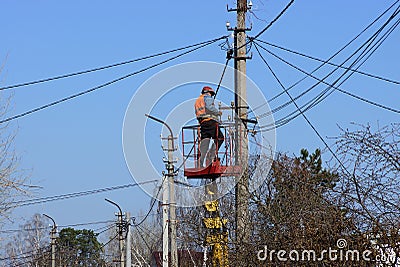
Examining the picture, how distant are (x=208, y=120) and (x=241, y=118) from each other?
1.55m

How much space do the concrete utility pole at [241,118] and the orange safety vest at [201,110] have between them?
113 cm

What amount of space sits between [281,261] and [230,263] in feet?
8.50

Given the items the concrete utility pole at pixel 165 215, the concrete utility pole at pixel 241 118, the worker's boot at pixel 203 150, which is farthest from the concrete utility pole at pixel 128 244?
the concrete utility pole at pixel 241 118

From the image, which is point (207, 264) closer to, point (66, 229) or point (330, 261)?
point (330, 261)

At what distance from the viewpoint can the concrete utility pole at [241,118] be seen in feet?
43.4

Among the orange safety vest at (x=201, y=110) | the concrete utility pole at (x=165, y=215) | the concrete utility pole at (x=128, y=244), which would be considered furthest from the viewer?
the concrete utility pole at (x=128, y=244)

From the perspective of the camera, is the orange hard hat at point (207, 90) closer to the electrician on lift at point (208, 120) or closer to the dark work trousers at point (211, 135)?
the electrician on lift at point (208, 120)

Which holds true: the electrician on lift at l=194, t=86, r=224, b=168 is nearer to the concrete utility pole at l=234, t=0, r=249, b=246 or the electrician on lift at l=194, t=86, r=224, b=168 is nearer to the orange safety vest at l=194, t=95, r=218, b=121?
the orange safety vest at l=194, t=95, r=218, b=121

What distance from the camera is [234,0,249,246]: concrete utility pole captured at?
43.4 ft

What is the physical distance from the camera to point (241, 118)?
45.8 ft

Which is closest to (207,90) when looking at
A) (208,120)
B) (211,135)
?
(208,120)

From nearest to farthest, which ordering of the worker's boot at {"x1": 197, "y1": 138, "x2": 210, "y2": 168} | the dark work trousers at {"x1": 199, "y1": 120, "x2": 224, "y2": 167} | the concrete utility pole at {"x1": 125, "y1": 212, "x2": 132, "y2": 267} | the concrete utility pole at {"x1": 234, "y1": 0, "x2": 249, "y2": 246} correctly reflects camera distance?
the concrete utility pole at {"x1": 234, "y1": 0, "x2": 249, "y2": 246}
the dark work trousers at {"x1": 199, "y1": 120, "x2": 224, "y2": 167}
the worker's boot at {"x1": 197, "y1": 138, "x2": 210, "y2": 168}
the concrete utility pole at {"x1": 125, "y1": 212, "x2": 132, "y2": 267}

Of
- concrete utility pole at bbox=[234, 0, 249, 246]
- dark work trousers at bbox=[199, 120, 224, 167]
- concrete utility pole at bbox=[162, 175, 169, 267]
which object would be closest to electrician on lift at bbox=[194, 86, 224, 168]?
dark work trousers at bbox=[199, 120, 224, 167]

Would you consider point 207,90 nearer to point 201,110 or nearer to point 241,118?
point 201,110
